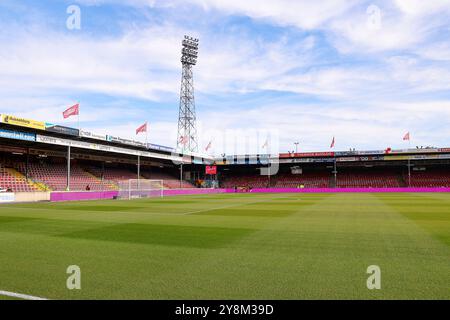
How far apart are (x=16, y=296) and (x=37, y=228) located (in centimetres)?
919

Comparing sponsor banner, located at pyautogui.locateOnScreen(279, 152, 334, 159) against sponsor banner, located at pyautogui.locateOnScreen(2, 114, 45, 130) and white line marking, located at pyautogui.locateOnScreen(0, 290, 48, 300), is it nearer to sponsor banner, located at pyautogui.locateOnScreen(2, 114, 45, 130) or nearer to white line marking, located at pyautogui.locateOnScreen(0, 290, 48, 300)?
sponsor banner, located at pyautogui.locateOnScreen(2, 114, 45, 130)

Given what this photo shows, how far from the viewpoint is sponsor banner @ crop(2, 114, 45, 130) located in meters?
32.4

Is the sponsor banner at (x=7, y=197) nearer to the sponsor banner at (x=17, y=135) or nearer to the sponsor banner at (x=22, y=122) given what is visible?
the sponsor banner at (x=17, y=135)

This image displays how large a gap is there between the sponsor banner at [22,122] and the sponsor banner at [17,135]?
1025 millimetres

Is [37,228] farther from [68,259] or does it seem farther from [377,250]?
[377,250]

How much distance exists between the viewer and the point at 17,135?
34250 mm

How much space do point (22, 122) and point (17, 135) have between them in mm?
1498

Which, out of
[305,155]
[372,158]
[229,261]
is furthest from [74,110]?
[372,158]

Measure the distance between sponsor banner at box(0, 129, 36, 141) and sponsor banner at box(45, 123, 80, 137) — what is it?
1.74m

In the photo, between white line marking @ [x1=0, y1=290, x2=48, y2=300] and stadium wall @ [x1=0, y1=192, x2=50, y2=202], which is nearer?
white line marking @ [x1=0, y1=290, x2=48, y2=300]

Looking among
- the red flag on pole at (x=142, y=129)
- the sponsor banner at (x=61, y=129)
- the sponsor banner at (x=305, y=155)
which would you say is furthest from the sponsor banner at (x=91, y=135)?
the sponsor banner at (x=305, y=155)

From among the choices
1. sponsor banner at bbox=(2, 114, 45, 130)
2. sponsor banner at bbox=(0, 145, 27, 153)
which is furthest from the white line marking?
sponsor banner at bbox=(0, 145, 27, 153)

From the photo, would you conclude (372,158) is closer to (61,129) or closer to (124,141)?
(124,141)

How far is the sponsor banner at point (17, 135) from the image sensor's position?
32.8 m
